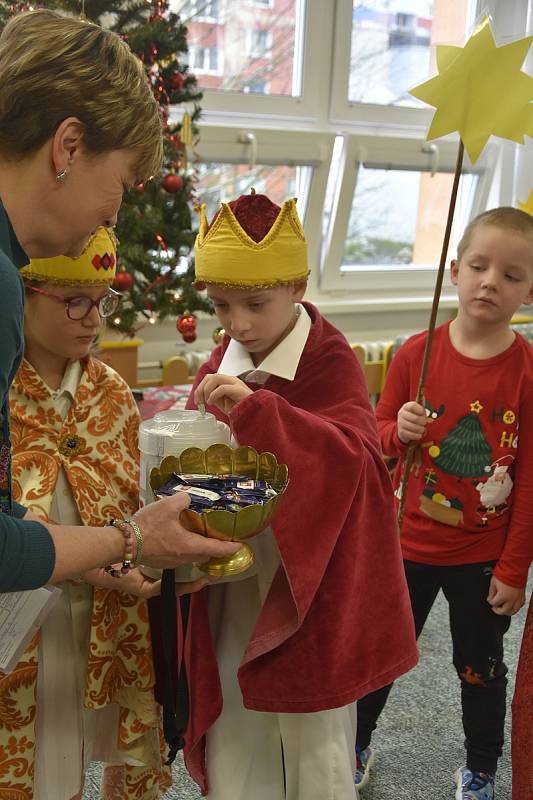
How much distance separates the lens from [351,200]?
14.0ft

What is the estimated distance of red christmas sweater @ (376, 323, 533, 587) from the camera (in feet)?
6.14

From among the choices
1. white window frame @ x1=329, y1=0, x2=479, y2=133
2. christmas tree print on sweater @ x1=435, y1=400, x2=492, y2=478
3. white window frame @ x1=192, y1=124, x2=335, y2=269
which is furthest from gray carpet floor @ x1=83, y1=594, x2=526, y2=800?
white window frame @ x1=329, y1=0, x2=479, y2=133

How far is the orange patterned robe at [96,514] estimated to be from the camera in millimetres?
1419

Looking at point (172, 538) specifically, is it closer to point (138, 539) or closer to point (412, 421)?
point (138, 539)

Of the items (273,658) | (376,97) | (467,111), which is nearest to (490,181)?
(376,97)

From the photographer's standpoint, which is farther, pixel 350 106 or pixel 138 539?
pixel 350 106

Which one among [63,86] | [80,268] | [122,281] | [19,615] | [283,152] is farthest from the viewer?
[283,152]

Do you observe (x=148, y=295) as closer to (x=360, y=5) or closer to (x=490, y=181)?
(x=360, y=5)

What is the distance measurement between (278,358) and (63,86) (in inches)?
24.9

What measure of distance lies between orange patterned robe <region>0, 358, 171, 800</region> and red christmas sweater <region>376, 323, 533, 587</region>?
2.39 feet

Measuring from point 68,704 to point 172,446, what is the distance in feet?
1.87

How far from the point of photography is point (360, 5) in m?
4.00

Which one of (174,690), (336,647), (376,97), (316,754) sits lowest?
(316,754)

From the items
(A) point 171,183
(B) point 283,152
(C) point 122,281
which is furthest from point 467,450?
(B) point 283,152
